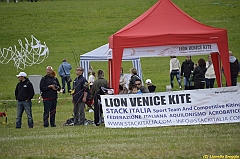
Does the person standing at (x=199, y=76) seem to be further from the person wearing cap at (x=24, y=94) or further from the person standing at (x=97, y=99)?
the person wearing cap at (x=24, y=94)

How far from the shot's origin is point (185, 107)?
50.2 feet

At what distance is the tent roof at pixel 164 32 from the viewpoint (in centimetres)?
1634

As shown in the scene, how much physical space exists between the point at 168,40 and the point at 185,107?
7.00ft

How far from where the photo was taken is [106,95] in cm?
1598

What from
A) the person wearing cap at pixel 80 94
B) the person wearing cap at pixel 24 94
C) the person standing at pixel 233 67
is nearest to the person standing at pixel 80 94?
the person wearing cap at pixel 80 94

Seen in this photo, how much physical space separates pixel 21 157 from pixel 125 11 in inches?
1796

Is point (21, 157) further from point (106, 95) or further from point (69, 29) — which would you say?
point (69, 29)

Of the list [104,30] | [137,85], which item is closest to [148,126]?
[137,85]

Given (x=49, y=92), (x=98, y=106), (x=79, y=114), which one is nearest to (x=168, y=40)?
A: (x=98, y=106)

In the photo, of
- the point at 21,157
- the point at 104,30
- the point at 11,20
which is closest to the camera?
the point at 21,157

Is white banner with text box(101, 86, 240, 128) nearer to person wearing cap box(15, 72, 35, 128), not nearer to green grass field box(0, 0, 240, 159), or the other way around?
green grass field box(0, 0, 240, 159)

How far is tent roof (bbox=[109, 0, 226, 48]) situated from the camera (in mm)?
16344

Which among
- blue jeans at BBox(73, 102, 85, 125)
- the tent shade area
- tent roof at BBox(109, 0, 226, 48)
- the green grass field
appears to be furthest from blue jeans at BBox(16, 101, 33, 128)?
tent roof at BBox(109, 0, 226, 48)

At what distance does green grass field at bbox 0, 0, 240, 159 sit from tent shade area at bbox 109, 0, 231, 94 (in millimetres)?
2336
